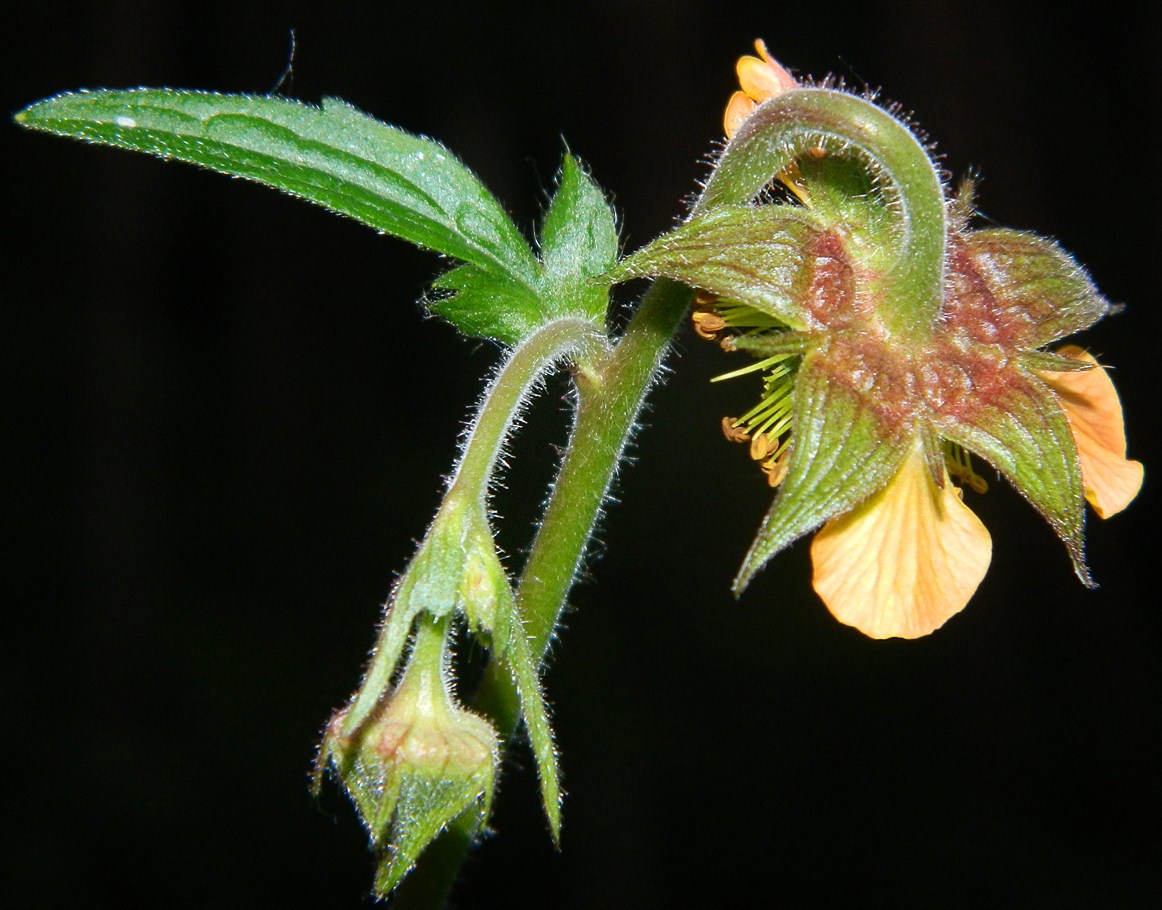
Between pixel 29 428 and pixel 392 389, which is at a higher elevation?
pixel 392 389

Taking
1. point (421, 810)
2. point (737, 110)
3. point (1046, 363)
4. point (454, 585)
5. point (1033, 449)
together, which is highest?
point (737, 110)

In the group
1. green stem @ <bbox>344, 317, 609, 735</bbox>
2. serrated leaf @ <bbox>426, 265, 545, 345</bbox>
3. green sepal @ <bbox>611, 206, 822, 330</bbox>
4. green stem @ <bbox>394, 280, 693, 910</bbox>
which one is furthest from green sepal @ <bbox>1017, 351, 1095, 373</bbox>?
serrated leaf @ <bbox>426, 265, 545, 345</bbox>

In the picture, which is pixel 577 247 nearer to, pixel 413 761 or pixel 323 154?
pixel 323 154

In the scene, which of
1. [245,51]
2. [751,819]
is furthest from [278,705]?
[245,51]

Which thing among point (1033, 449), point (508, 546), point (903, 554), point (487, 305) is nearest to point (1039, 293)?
point (1033, 449)

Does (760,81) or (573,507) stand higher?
(760,81)

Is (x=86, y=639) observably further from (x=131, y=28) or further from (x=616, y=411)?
(x=616, y=411)

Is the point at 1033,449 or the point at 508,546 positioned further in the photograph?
the point at 508,546
